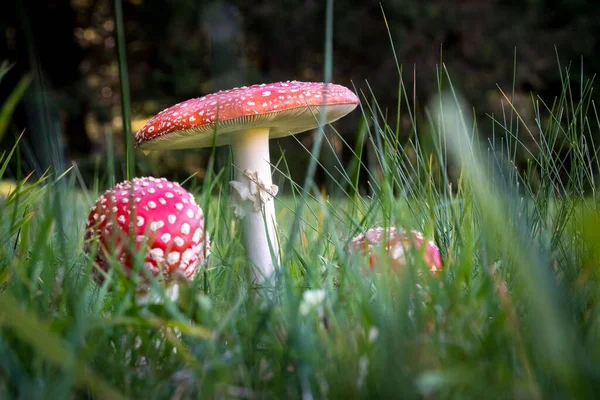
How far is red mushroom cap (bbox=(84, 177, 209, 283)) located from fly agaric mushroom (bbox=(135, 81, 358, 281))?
150mm

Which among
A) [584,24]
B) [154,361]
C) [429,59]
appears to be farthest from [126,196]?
[584,24]

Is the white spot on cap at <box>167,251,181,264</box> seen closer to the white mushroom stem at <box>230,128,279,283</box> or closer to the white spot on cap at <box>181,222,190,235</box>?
the white spot on cap at <box>181,222,190,235</box>

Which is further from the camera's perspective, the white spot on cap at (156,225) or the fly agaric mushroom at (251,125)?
the fly agaric mushroom at (251,125)

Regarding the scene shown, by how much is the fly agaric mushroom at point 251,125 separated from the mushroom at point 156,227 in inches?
6.0

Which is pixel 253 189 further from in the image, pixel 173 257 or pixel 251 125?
pixel 173 257

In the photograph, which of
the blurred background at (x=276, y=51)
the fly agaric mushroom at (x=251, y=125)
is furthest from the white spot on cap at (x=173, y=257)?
the blurred background at (x=276, y=51)

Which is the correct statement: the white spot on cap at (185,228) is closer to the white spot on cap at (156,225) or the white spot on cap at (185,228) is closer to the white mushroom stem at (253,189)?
the white spot on cap at (156,225)

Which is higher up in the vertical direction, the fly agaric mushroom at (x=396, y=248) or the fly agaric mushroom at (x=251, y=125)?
the fly agaric mushroom at (x=251, y=125)

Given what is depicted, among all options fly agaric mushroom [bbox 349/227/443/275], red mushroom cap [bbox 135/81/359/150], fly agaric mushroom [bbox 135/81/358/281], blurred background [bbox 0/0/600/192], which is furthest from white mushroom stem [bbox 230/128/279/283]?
blurred background [bbox 0/0/600/192]

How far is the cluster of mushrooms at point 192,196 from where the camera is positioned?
1.09 metres

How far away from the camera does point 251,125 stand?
141cm

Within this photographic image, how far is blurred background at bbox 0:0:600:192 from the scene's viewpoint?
324 inches

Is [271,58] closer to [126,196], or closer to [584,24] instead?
[584,24]

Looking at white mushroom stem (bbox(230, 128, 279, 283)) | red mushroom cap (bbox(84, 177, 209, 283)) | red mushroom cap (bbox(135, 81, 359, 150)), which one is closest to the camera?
red mushroom cap (bbox(84, 177, 209, 283))
